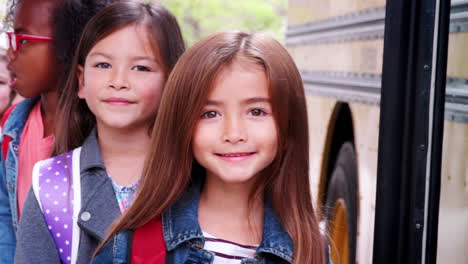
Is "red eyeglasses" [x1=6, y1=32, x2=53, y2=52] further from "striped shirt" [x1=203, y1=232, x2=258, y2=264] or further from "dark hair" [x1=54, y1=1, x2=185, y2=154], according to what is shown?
"striped shirt" [x1=203, y1=232, x2=258, y2=264]

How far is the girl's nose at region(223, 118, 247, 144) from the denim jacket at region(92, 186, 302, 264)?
0.23m

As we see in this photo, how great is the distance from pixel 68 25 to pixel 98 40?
1.05 feet

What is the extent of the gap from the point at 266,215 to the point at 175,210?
8.9 inches

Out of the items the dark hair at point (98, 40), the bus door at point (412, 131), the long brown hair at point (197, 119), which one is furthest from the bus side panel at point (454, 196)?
the dark hair at point (98, 40)

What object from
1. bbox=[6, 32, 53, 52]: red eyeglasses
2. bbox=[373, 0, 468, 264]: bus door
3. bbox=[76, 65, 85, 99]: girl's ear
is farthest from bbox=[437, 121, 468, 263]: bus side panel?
bbox=[6, 32, 53, 52]: red eyeglasses

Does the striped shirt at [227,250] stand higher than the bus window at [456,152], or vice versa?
the bus window at [456,152]

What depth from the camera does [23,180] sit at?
2375mm

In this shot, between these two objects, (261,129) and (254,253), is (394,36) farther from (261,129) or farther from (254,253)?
(254,253)

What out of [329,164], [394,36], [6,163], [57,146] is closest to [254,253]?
[394,36]

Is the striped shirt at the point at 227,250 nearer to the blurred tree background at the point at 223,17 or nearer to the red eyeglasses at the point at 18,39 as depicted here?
the red eyeglasses at the point at 18,39

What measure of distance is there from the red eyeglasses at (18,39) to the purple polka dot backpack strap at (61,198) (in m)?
0.48

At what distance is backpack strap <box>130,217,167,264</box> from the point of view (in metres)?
1.68

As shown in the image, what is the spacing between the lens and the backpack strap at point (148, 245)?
1.68m

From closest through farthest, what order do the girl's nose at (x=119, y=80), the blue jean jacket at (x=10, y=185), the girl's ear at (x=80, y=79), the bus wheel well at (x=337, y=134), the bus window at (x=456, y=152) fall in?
1. the bus window at (x=456, y=152)
2. the girl's nose at (x=119, y=80)
3. the girl's ear at (x=80, y=79)
4. the blue jean jacket at (x=10, y=185)
5. the bus wheel well at (x=337, y=134)
